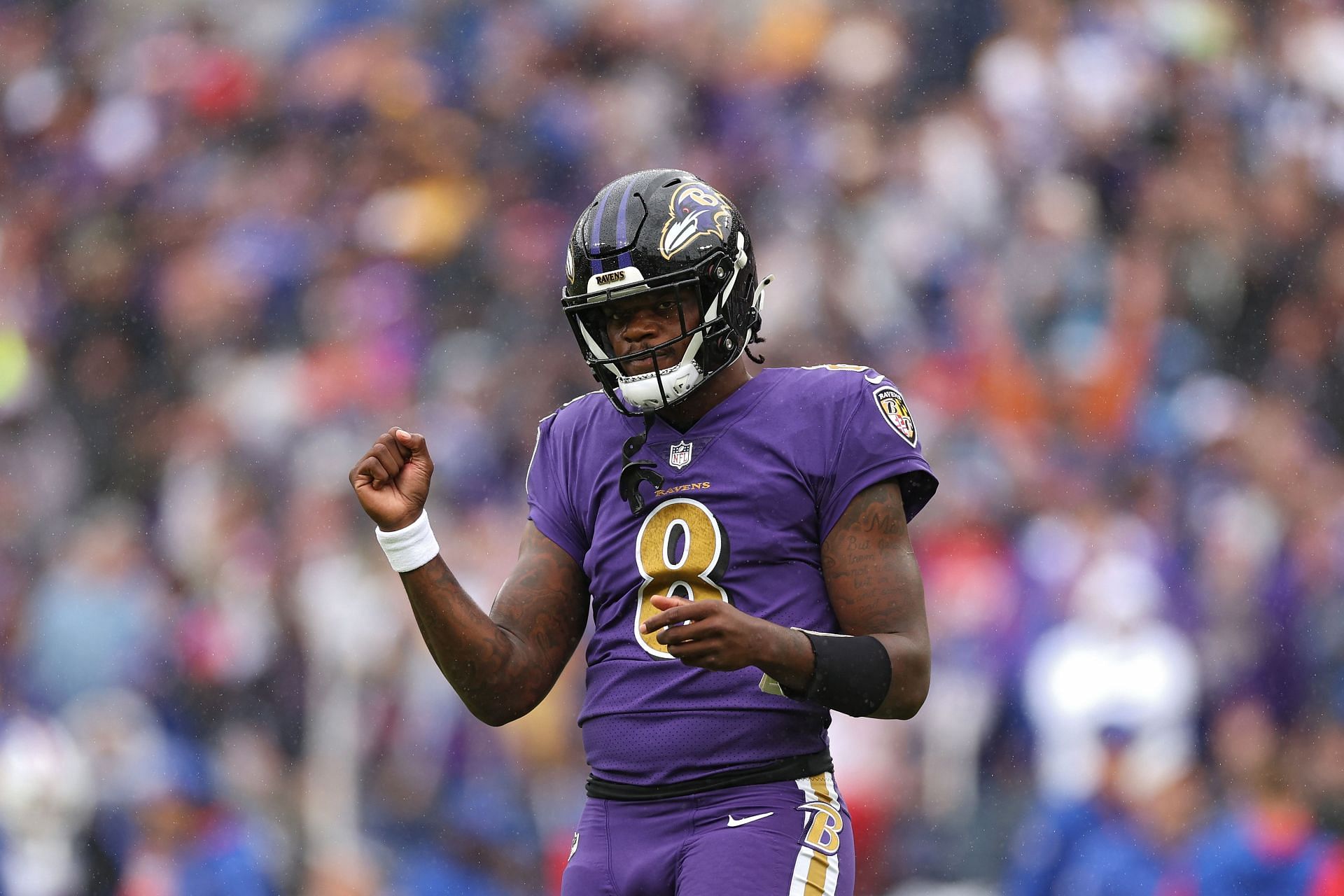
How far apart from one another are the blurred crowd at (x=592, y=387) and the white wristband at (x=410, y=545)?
449 cm

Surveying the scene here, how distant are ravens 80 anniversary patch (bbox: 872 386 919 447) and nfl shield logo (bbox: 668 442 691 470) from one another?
1.18 feet

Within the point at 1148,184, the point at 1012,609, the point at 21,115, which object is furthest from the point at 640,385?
the point at 21,115

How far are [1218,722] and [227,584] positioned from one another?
490cm

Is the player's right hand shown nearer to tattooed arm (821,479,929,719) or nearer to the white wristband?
the white wristband

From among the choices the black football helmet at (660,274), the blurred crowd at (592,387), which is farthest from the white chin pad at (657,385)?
the blurred crowd at (592,387)

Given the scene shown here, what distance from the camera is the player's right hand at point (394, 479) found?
2.93m

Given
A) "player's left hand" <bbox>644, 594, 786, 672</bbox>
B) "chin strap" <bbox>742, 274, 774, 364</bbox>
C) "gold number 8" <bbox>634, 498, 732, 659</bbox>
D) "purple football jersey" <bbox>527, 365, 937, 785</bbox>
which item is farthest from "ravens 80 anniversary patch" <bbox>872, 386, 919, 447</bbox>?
"player's left hand" <bbox>644, 594, 786, 672</bbox>

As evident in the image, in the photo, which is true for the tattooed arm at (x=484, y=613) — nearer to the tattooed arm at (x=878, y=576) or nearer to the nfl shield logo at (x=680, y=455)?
the nfl shield logo at (x=680, y=455)

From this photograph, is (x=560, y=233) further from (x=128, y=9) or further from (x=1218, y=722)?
(x=1218, y=722)

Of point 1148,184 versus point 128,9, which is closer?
point 1148,184

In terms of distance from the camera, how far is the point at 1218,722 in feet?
22.6

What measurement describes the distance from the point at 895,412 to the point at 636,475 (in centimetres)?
50

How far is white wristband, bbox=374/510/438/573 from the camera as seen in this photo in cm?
294

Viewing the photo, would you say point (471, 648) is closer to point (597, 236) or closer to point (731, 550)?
point (731, 550)
